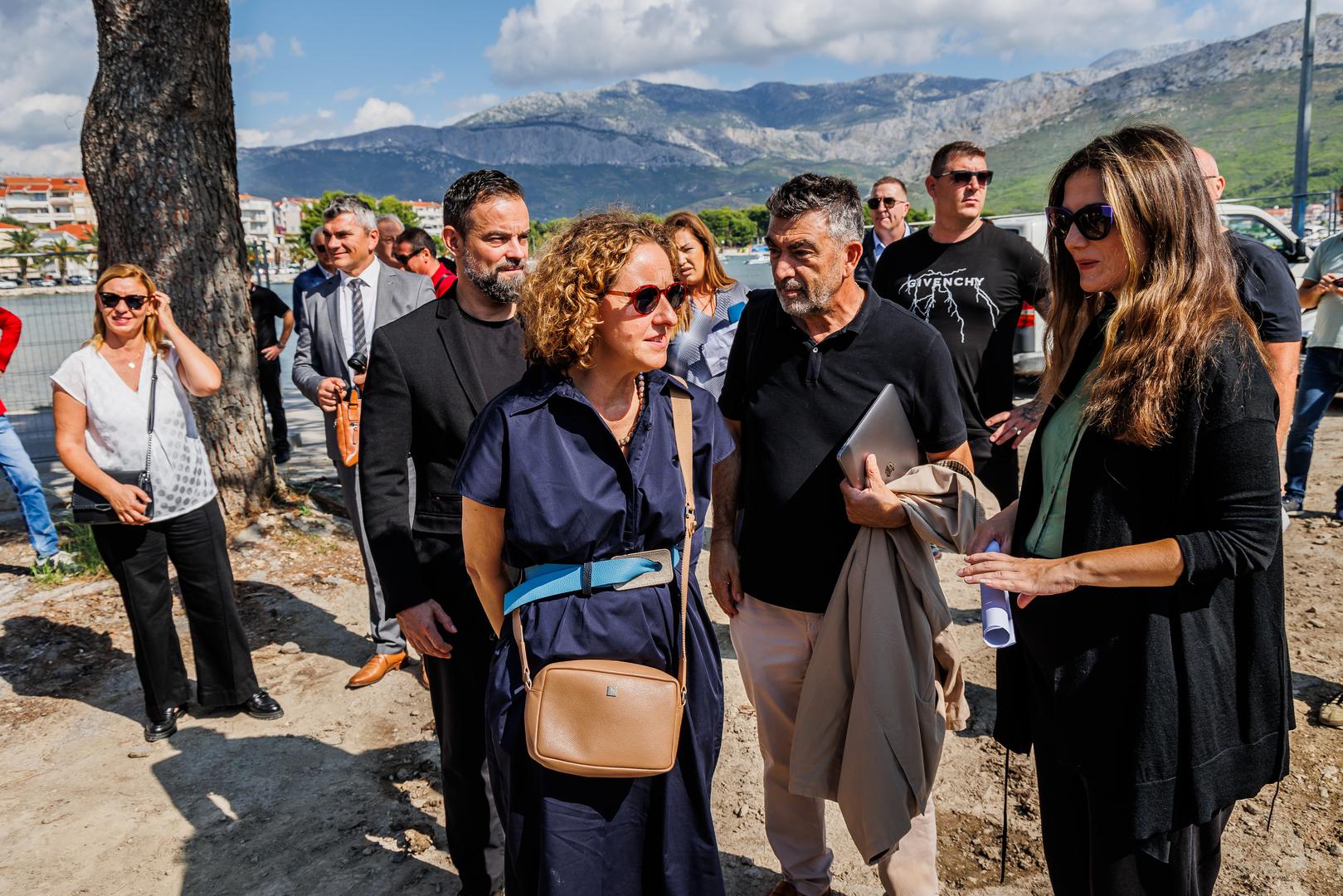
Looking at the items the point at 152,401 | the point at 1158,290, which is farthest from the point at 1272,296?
the point at 152,401

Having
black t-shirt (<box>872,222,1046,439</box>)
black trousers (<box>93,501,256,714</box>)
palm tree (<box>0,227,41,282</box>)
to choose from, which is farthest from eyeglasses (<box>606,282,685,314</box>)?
palm tree (<box>0,227,41,282</box>)

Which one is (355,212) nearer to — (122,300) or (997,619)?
(122,300)

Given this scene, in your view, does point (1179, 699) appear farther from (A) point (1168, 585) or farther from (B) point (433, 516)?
(B) point (433, 516)

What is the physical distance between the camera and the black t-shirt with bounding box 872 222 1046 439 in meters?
4.35

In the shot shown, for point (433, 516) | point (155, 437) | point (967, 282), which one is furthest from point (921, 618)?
point (155, 437)

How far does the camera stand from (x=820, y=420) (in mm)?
2707

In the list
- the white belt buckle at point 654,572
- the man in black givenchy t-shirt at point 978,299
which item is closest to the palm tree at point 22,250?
the man in black givenchy t-shirt at point 978,299

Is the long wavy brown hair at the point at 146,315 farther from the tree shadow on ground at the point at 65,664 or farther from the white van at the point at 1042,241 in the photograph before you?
the white van at the point at 1042,241

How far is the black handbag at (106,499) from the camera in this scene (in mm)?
3887

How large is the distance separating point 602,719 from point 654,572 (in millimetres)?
344

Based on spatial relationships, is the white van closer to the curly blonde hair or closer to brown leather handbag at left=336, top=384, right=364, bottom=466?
brown leather handbag at left=336, top=384, right=364, bottom=466

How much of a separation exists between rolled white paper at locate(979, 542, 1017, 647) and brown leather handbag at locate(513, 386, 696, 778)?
645mm

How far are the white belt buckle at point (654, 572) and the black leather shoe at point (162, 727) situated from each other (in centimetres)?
324

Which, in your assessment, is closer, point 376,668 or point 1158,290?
point 1158,290
